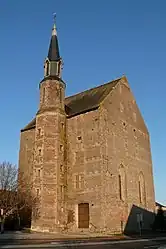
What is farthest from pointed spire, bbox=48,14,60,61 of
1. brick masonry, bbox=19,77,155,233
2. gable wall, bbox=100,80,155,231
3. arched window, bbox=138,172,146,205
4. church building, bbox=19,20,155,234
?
arched window, bbox=138,172,146,205

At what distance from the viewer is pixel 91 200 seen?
120ft

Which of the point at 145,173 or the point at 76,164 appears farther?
the point at 145,173

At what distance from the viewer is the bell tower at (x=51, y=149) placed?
35469 mm

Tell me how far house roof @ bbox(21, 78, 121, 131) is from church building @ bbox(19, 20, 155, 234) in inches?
5.9

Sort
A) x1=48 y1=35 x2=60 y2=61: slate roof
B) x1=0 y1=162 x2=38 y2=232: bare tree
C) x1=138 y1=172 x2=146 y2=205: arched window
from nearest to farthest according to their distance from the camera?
1. x1=0 y1=162 x2=38 y2=232: bare tree
2. x1=48 y1=35 x2=60 y2=61: slate roof
3. x1=138 y1=172 x2=146 y2=205: arched window

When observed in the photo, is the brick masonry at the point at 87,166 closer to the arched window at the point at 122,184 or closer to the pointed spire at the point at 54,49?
the arched window at the point at 122,184

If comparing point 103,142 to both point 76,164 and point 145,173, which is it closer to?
point 76,164

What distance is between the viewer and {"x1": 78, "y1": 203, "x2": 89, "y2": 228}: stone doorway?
120 feet

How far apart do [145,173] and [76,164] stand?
13386 mm

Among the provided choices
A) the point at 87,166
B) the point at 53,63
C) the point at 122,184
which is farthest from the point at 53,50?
the point at 122,184

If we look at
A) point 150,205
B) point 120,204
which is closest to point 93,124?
point 120,204

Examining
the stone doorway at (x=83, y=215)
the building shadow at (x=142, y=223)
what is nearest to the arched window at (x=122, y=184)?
the building shadow at (x=142, y=223)

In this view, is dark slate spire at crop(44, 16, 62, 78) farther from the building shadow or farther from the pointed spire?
the building shadow

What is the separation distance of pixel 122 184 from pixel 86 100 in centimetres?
1346
